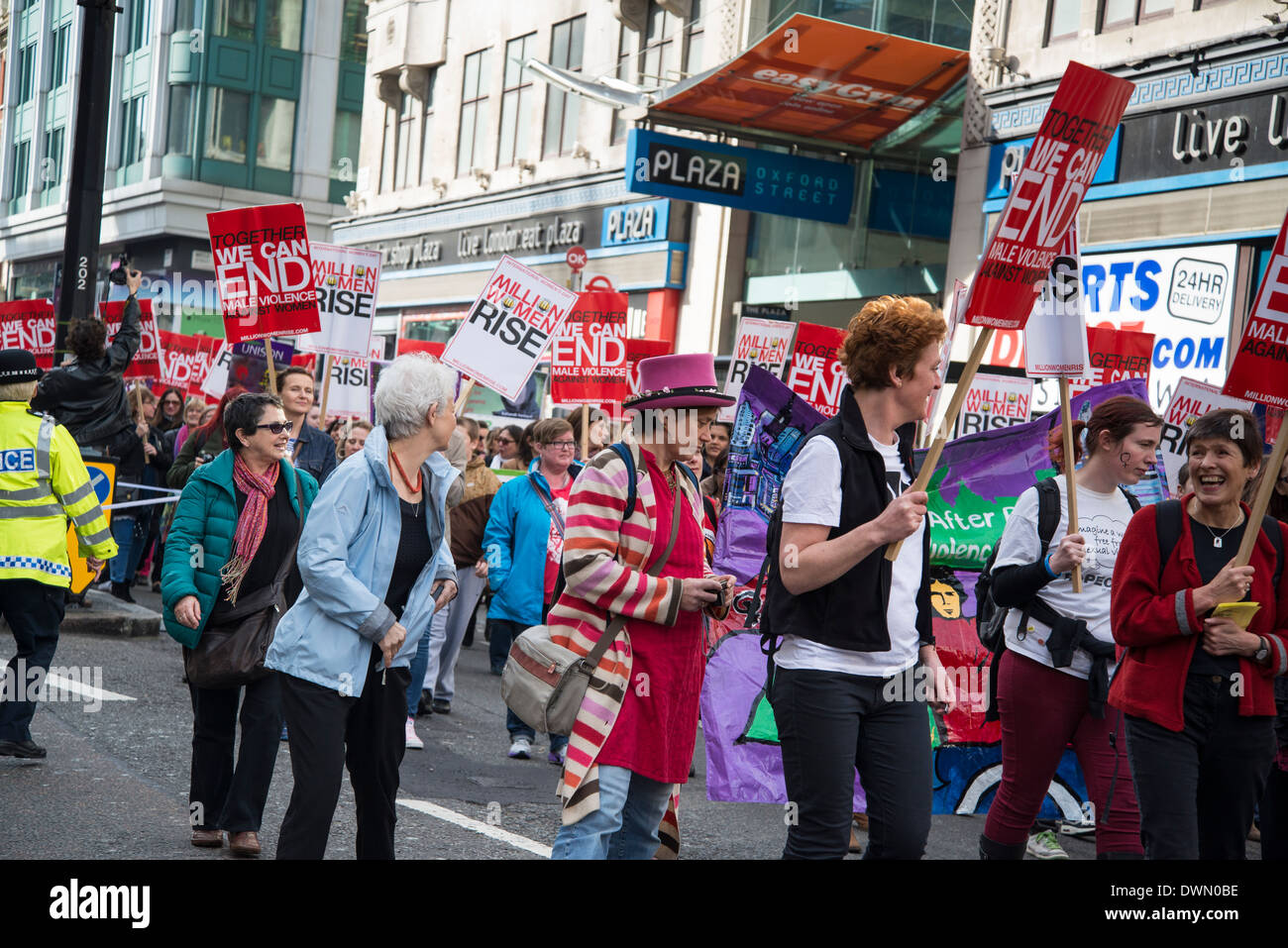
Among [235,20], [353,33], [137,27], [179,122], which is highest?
[353,33]

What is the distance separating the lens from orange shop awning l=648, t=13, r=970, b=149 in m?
17.4

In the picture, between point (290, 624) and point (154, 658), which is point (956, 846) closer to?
point (290, 624)

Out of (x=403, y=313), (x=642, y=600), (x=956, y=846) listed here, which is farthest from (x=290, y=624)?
(x=403, y=313)

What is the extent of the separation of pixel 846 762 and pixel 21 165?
156 feet

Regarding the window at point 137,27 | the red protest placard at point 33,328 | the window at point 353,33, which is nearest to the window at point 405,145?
the window at point 137,27

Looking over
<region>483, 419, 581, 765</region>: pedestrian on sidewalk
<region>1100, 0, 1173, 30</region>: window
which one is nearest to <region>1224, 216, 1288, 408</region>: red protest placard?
<region>483, 419, 581, 765</region>: pedestrian on sidewalk

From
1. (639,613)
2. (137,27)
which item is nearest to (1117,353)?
(639,613)

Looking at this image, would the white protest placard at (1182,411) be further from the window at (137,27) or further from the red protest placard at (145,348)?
the window at (137,27)

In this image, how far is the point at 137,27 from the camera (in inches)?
1827

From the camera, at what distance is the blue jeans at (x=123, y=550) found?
13.5 metres

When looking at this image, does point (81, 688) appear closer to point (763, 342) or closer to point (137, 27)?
point (763, 342)

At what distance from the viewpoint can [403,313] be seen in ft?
110

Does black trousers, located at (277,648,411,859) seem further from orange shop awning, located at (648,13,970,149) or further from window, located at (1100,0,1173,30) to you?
window, located at (1100,0,1173,30)
